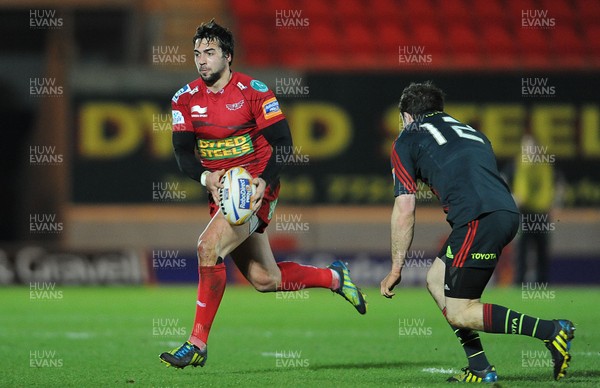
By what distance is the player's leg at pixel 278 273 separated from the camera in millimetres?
8133

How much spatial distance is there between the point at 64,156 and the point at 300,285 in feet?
29.0

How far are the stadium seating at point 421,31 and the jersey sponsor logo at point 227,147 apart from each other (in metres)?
10.2

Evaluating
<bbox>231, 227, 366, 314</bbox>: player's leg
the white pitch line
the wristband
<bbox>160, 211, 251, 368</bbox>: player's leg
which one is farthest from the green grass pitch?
the wristband

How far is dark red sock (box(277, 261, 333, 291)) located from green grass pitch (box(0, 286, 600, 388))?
→ 54 centimetres

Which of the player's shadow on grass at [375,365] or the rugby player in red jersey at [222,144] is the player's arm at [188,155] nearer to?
the rugby player in red jersey at [222,144]

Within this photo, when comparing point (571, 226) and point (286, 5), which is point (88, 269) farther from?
point (571, 226)

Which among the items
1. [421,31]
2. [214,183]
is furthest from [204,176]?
[421,31]

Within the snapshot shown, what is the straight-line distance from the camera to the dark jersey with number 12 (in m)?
6.62

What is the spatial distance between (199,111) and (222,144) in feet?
0.96

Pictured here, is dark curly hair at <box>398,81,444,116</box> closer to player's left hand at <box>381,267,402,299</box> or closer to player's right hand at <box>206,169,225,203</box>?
player's left hand at <box>381,267,402,299</box>

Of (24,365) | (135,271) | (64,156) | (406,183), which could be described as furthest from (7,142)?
(406,183)

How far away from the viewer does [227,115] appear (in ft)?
25.3

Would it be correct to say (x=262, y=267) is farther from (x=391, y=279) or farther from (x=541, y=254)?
(x=541, y=254)

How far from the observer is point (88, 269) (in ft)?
53.7
